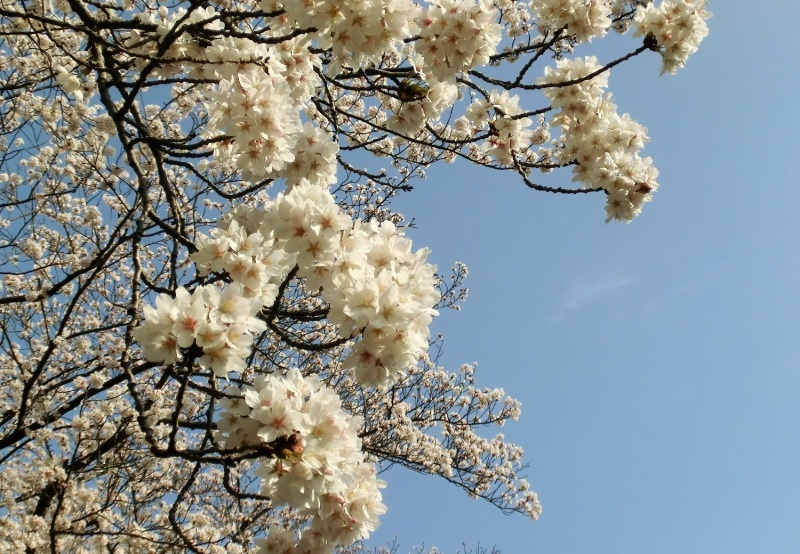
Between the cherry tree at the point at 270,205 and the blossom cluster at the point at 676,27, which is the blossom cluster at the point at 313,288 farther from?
the blossom cluster at the point at 676,27

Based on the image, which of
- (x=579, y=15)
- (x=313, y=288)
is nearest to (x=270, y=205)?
(x=313, y=288)

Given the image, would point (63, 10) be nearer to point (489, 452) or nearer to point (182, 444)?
point (182, 444)

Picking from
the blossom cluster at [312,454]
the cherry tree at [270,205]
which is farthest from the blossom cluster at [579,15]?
the blossom cluster at [312,454]

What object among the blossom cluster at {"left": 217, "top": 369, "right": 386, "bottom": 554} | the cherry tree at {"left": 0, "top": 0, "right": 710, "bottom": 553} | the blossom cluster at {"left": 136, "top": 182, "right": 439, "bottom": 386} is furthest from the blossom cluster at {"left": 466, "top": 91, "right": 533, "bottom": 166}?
the blossom cluster at {"left": 217, "top": 369, "right": 386, "bottom": 554}

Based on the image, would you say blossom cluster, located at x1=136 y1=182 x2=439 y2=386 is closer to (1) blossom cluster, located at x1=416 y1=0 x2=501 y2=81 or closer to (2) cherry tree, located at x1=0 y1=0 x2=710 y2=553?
(2) cherry tree, located at x1=0 y1=0 x2=710 y2=553

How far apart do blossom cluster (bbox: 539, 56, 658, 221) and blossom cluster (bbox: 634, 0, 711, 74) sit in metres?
0.41

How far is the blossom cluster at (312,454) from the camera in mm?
1934

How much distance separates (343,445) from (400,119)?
2.90 metres

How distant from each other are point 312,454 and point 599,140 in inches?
118

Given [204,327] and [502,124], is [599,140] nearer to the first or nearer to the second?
[502,124]

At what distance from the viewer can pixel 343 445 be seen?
197 centimetres

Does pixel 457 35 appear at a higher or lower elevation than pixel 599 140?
lower

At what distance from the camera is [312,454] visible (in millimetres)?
1938

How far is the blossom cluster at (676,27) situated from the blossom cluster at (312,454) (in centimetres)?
293
